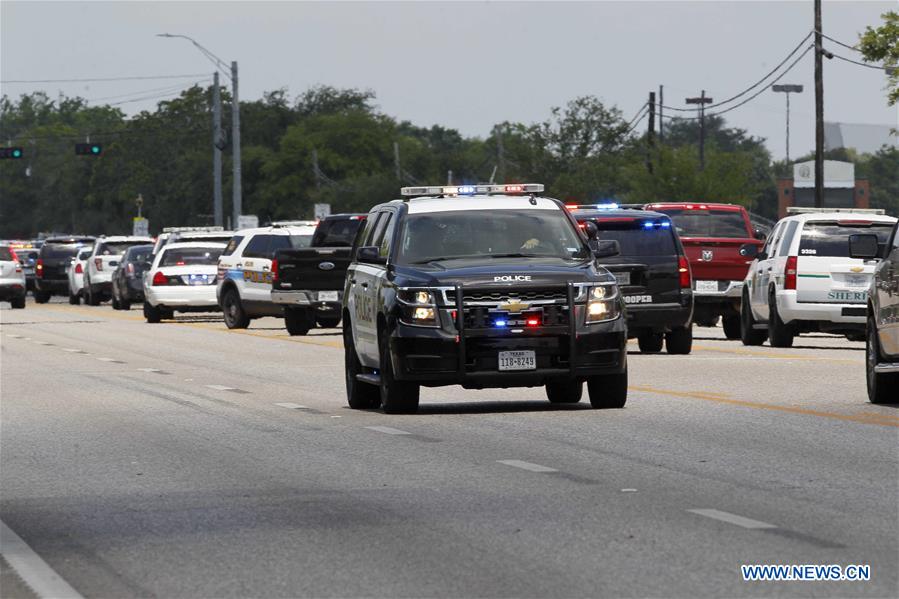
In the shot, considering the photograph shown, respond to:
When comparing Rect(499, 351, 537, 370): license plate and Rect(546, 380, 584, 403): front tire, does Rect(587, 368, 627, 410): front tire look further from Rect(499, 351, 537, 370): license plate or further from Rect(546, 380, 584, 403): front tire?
Rect(499, 351, 537, 370): license plate

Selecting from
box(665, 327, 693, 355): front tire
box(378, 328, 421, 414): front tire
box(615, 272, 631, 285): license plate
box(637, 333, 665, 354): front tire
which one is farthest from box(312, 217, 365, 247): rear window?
box(378, 328, 421, 414): front tire

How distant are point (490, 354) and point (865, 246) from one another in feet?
11.1

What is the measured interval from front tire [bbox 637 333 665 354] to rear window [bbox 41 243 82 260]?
1576 inches

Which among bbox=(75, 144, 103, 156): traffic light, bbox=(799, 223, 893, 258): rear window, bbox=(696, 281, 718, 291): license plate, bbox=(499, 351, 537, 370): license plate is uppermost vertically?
bbox=(75, 144, 103, 156): traffic light

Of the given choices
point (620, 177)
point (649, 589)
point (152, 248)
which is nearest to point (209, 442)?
point (649, 589)

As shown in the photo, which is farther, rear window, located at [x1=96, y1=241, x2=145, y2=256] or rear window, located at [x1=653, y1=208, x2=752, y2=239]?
rear window, located at [x1=96, y1=241, x2=145, y2=256]

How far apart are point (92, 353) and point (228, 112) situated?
11760 cm

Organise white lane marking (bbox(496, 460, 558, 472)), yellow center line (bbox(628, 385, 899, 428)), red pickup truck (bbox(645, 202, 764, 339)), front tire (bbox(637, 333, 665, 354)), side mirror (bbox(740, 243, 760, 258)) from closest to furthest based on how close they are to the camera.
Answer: white lane marking (bbox(496, 460, 558, 472))
yellow center line (bbox(628, 385, 899, 428))
front tire (bbox(637, 333, 665, 354))
side mirror (bbox(740, 243, 760, 258))
red pickup truck (bbox(645, 202, 764, 339))

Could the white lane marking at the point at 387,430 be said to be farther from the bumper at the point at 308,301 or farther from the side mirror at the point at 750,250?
the bumper at the point at 308,301

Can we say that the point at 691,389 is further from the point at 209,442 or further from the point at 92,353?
the point at 92,353

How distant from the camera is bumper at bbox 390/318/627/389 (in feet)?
54.0

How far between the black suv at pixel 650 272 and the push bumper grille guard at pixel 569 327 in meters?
9.23

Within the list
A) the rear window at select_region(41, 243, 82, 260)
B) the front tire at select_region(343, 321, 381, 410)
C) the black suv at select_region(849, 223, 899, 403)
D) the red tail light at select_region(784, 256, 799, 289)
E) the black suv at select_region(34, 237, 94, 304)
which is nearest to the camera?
the black suv at select_region(849, 223, 899, 403)

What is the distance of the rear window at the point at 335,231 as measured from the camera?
36.2 meters
